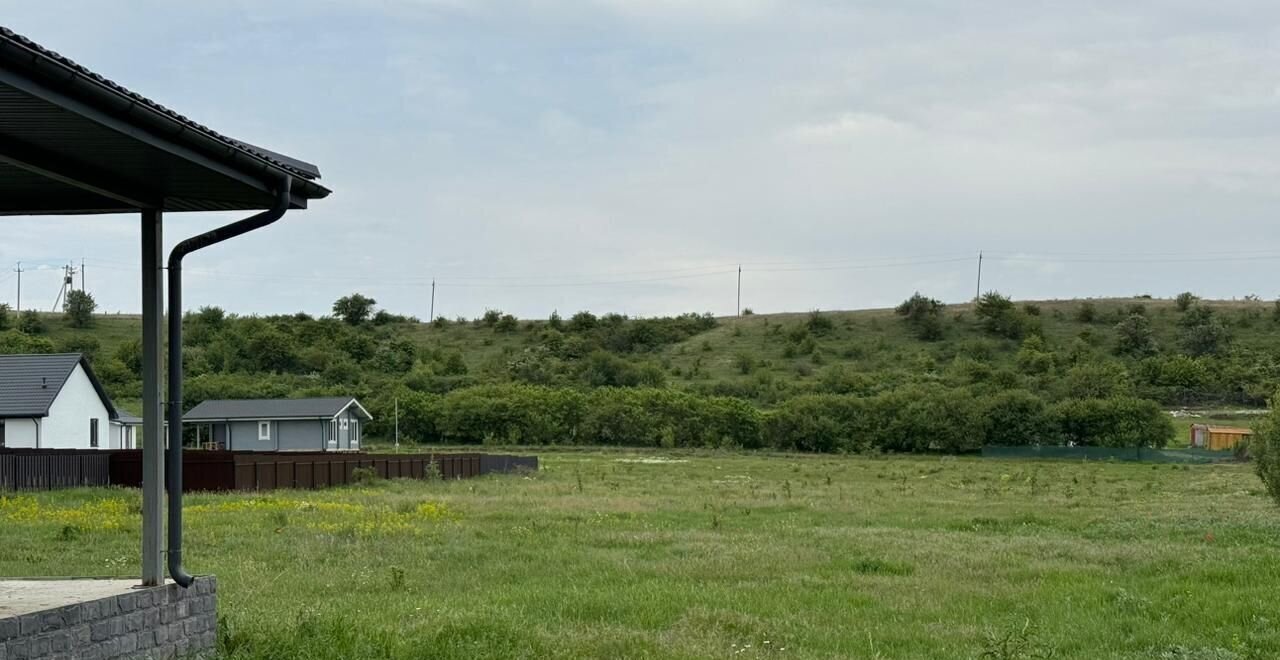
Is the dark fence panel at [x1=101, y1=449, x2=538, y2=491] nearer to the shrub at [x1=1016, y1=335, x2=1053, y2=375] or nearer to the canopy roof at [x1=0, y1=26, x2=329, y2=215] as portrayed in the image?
the canopy roof at [x1=0, y1=26, x2=329, y2=215]

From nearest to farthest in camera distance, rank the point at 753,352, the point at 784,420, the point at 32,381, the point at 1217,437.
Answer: the point at 32,381 → the point at 1217,437 → the point at 784,420 → the point at 753,352

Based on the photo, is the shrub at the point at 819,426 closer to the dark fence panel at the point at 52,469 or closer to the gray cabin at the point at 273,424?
the gray cabin at the point at 273,424

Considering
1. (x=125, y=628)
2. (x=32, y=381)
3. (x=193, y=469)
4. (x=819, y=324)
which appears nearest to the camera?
(x=125, y=628)

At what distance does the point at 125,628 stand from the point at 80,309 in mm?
94098

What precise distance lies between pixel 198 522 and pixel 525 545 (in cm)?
627

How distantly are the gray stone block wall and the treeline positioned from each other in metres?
55.7

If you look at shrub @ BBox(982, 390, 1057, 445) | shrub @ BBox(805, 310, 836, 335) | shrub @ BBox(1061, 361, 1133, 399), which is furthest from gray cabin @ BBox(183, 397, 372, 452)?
shrub @ BBox(805, 310, 836, 335)

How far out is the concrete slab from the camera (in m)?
7.22

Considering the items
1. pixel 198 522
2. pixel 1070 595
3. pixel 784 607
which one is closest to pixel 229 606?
pixel 784 607

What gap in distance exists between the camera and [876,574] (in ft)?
46.3

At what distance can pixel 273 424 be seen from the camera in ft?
194

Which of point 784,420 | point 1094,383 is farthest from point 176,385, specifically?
point 1094,383

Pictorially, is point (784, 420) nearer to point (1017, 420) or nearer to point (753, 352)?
point (1017, 420)

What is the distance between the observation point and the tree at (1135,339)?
85938 mm
